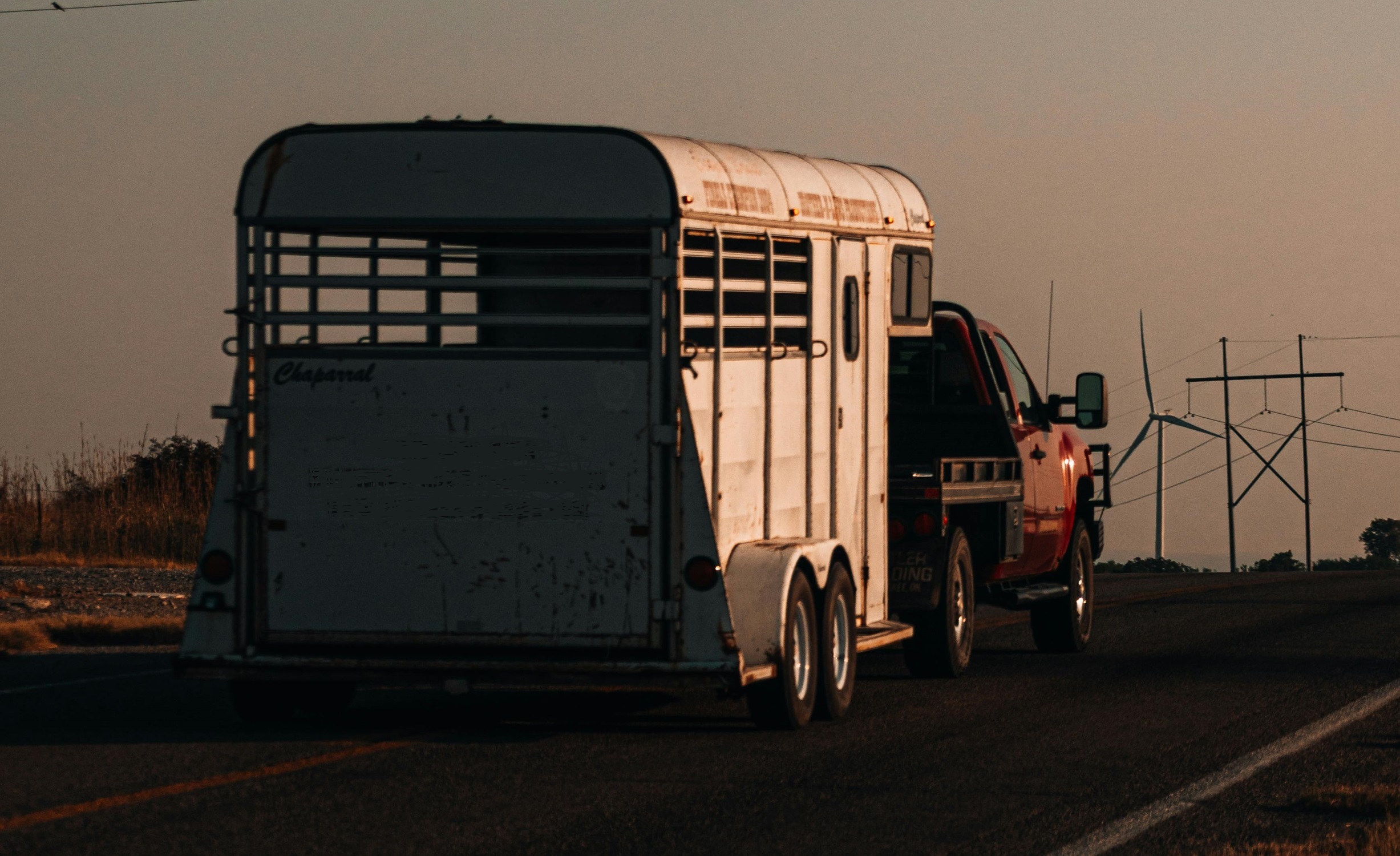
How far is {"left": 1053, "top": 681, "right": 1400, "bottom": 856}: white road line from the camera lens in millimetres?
7875

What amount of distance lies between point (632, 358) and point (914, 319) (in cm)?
386

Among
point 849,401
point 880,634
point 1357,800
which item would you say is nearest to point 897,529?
point 880,634

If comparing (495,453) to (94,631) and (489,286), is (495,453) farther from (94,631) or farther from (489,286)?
(94,631)

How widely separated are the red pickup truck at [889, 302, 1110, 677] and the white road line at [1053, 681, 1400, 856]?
8.93 feet

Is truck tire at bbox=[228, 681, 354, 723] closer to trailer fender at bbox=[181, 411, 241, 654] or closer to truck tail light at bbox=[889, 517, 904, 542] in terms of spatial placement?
trailer fender at bbox=[181, 411, 241, 654]

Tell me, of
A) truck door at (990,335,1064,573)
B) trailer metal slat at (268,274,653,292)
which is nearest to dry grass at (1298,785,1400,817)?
trailer metal slat at (268,274,653,292)

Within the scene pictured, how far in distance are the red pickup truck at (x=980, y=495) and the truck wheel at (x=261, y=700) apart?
13.3 feet

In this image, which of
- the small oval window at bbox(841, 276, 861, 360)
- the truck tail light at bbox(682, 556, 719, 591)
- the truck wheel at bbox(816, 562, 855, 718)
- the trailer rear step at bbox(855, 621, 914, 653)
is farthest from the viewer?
the small oval window at bbox(841, 276, 861, 360)

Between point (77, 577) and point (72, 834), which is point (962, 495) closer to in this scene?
point (72, 834)

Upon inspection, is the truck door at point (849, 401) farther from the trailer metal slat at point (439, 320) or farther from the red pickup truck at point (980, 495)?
the trailer metal slat at point (439, 320)

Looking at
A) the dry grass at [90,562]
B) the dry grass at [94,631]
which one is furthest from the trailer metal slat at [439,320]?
the dry grass at [90,562]

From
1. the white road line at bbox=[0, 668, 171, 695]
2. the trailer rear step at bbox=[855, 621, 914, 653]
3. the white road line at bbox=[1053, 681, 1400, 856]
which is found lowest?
the white road line at bbox=[1053, 681, 1400, 856]

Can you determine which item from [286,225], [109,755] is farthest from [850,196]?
[109,755]

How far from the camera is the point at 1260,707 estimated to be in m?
12.1
